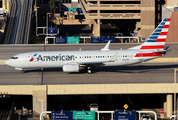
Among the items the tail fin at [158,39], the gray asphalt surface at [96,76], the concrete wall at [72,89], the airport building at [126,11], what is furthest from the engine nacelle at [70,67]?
the airport building at [126,11]

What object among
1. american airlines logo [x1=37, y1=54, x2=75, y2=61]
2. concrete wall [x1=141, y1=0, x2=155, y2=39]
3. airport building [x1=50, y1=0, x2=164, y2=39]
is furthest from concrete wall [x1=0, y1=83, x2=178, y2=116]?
concrete wall [x1=141, y1=0, x2=155, y2=39]

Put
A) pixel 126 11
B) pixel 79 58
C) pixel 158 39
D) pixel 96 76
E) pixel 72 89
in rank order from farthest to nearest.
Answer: pixel 126 11
pixel 158 39
pixel 79 58
pixel 96 76
pixel 72 89

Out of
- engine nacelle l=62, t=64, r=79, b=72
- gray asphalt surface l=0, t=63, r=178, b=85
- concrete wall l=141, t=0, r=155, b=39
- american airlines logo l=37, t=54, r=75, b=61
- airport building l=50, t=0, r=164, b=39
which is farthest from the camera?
concrete wall l=141, t=0, r=155, b=39

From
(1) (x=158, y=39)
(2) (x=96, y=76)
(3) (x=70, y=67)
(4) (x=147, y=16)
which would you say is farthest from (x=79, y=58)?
(4) (x=147, y=16)

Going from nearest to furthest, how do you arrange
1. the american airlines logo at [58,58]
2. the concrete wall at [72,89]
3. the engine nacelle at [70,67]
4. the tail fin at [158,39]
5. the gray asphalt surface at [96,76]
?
the concrete wall at [72,89]
the gray asphalt surface at [96,76]
the engine nacelle at [70,67]
the american airlines logo at [58,58]
the tail fin at [158,39]

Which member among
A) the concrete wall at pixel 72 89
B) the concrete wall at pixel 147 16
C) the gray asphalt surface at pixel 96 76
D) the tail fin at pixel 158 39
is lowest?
the concrete wall at pixel 72 89

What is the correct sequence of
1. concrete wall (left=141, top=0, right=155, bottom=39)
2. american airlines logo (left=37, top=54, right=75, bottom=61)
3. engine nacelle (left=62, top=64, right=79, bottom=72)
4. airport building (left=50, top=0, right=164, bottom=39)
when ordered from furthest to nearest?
concrete wall (left=141, top=0, right=155, bottom=39), airport building (left=50, top=0, right=164, bottom=39), american airlines logo (left=37, top=54, right=75, bottom=61), engine nacelle (left=62, top=64, right=79, bottom=72)

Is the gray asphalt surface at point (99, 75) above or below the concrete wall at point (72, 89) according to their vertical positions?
above

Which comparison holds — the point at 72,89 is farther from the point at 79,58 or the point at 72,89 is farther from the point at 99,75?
the point at 99,75

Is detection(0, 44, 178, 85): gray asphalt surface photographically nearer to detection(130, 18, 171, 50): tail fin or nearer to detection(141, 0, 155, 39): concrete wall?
detection(130, 18, 171, 50): tail fin

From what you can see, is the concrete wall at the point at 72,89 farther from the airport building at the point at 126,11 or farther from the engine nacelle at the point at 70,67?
the airport building at the point at 126,11

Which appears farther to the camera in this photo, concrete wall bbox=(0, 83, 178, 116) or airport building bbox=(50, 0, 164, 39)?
airport building bbox=(50, 0, 164, 39)

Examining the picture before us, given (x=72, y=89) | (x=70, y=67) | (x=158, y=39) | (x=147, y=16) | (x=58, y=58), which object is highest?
(x=147, y=16)

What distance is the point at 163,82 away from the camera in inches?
2286
